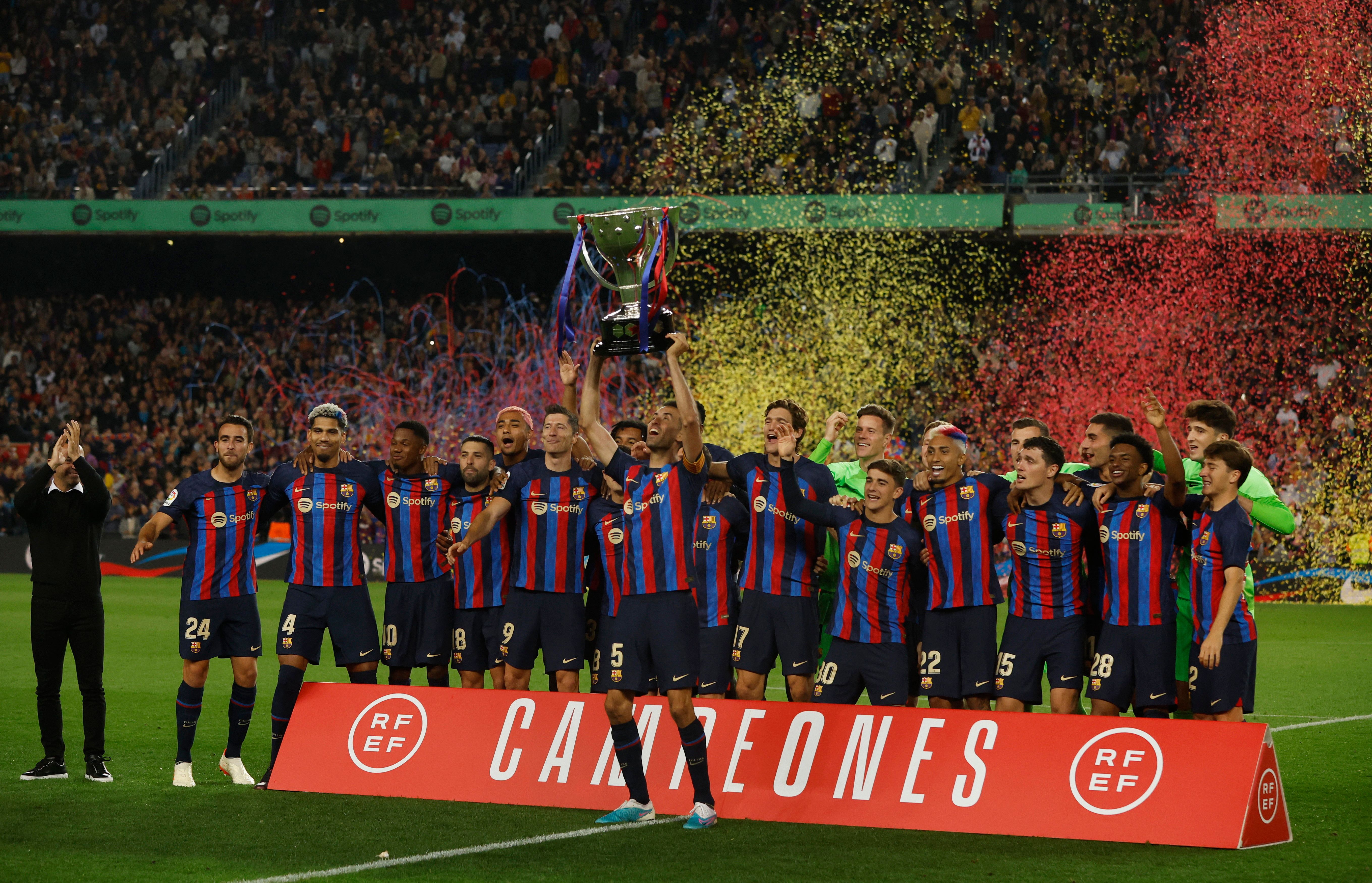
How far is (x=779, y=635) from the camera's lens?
7977mm

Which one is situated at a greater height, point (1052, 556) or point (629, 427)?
point (629, 427)

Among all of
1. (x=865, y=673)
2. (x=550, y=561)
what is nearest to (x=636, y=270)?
(x=550, y=561)

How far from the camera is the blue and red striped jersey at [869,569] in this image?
7.54 meters

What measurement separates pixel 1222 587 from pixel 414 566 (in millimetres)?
4360

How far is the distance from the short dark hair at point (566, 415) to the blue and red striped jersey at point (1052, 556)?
7.70 feet

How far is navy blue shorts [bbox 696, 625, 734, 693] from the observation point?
8086 mm

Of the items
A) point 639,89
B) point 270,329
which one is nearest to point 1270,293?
point 639,89

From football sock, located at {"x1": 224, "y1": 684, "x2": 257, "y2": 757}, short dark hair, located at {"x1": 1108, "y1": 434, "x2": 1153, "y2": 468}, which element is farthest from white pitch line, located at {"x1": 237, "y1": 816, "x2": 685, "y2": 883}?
short dark hair, located at {"x1": 1108, "y1": 434, "x2": 1153, "y2": 468}

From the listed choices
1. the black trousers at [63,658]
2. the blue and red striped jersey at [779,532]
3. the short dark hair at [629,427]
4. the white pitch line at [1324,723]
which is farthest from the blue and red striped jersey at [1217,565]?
the black trousers at [63,658]

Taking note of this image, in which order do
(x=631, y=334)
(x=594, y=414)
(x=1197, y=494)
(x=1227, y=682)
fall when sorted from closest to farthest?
(x=631, y=334) → (x=594, y=414) → (x=1227, y=682) → (x=1197, y=494)

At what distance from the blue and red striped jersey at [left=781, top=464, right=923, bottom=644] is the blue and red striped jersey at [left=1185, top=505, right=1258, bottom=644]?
1367 millimetres

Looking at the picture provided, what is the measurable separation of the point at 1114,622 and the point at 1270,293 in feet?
64.0

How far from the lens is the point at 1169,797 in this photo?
6.43 m

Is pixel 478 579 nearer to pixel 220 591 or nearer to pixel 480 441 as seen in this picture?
pixel 480 441
